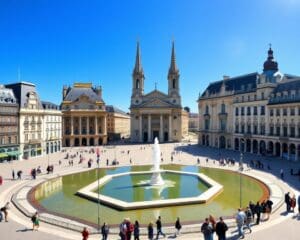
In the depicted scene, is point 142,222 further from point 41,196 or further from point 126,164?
point 126,164

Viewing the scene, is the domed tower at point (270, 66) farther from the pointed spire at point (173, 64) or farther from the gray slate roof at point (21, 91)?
the gray slate roof at point (21, 91)

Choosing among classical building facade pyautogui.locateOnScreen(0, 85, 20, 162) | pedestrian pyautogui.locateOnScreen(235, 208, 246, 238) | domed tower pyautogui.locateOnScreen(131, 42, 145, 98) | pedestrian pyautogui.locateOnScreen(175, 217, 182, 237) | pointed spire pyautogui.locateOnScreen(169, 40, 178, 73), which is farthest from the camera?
pointed spire pyautogui.locateOnScreen(169, 40, 178, 73)

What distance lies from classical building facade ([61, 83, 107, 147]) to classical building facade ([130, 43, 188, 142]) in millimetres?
15905

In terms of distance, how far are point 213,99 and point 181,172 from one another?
47314mm

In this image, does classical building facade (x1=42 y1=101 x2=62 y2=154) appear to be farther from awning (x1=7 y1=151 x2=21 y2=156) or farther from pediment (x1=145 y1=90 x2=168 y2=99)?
pediment (x1=145 y1=90 x2=168 y2=99)

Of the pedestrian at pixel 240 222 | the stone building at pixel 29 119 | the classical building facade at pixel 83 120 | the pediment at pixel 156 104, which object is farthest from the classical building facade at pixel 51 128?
the pedestrian at pixel 240 222

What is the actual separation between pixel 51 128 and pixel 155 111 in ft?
148

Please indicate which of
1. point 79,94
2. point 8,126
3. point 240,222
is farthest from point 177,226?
point 79,94

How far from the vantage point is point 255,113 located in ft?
227

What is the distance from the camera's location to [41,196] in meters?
32.0

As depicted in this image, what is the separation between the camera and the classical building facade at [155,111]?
364ft

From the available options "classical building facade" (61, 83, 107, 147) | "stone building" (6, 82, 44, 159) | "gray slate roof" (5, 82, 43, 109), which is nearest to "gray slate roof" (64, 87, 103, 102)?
"classical building facade" (61, 83, 107, 147)

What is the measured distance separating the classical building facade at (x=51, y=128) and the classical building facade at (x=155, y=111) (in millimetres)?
36723

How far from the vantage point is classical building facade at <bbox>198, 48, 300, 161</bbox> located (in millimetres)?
58719
